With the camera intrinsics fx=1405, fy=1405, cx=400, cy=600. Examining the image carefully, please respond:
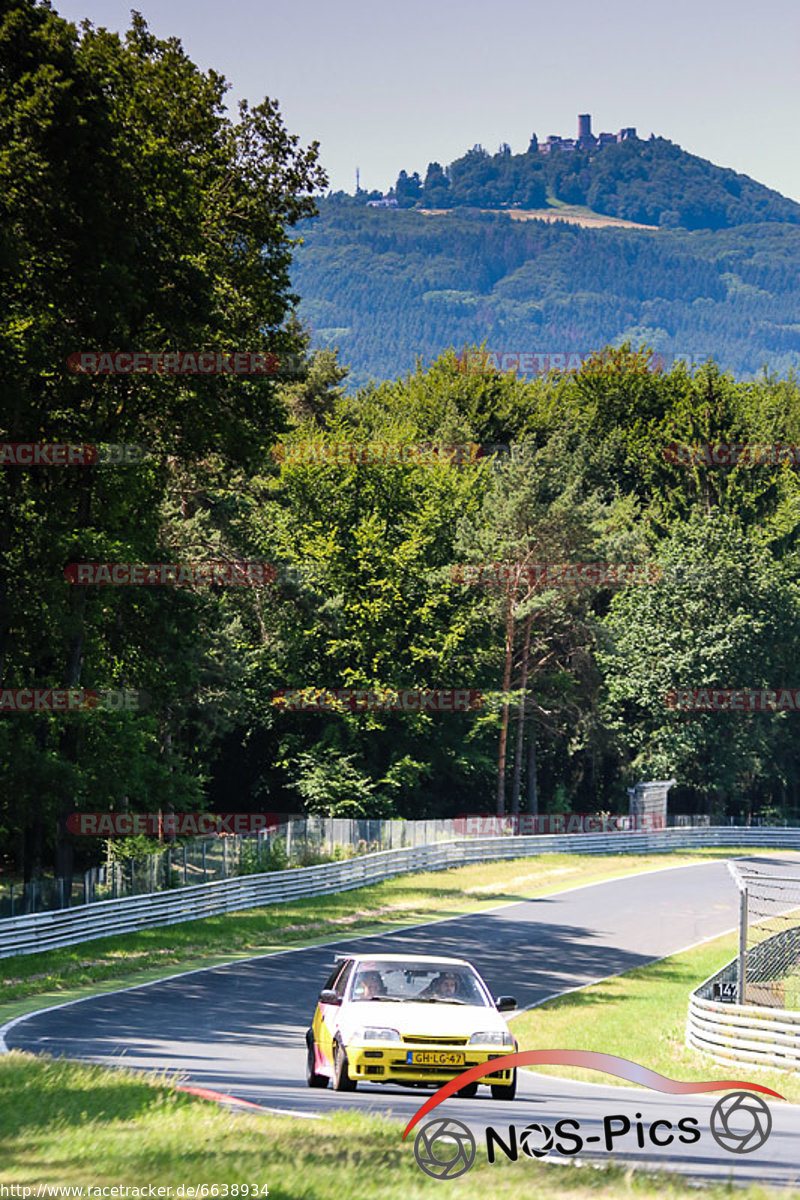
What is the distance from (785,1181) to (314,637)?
53054mm

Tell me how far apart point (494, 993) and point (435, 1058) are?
13.2 metres

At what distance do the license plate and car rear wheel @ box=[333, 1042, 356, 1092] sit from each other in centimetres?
67

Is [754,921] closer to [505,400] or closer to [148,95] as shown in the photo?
[148,95]

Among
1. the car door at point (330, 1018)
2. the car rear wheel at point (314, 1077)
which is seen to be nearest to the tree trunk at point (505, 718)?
the car door at point (330, 1018)

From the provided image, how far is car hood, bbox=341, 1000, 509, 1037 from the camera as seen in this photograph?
42.7 ft

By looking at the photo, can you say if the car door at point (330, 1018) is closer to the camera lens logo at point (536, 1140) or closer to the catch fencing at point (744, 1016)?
the camera lens logo at point (536, 1140)

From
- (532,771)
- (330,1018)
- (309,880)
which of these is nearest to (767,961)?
(330,1018)

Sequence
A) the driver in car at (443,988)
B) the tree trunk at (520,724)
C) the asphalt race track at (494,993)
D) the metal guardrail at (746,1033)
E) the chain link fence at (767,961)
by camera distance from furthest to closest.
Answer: the tree trunk at (520,724)
the chain link fence at (767,961)
the metal guardrail at (746,1033)
the driver in car at (443,988)
the asphalt race track at (494,993)

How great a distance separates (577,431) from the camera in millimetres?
84062

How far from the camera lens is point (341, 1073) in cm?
1316

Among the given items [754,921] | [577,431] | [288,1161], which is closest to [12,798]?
[754,921]

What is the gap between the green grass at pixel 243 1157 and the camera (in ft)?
27.4

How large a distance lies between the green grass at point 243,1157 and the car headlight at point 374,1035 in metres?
1.83

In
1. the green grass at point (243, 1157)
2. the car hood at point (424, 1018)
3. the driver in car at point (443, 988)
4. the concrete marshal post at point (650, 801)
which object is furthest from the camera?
the concrete marshal post at point (650, 801)
